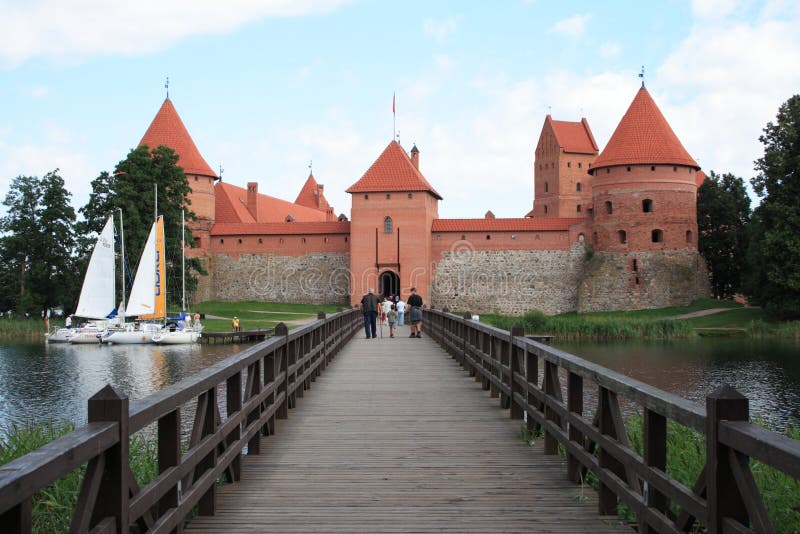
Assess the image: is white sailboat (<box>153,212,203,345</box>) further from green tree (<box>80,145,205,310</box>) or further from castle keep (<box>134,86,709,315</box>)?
castle keep (<box>134,86,709,315</box>)

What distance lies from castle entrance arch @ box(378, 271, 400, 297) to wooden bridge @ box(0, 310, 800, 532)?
2951cm

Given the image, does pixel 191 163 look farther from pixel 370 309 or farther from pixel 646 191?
pixel 370 309

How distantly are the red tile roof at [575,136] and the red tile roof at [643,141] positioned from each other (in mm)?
13959

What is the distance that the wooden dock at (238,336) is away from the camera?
2731cm

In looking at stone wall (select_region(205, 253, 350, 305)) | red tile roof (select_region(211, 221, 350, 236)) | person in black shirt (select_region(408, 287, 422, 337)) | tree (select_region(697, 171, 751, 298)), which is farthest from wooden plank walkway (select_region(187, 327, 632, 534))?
tree (select_region(697, 171, 751, 298))

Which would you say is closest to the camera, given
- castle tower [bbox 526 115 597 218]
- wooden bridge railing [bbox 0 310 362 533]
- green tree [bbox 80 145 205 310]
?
wooden bridge railing [bbox 0 310 362 533]

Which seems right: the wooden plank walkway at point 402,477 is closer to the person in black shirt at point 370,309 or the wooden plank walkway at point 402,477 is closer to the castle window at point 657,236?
the person in black shirt at point 370,309

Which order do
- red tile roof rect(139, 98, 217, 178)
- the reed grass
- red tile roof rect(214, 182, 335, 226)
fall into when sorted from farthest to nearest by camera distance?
red tile roof rect(214, 182, 335, 226) → red tile roof rect(139, 98, 217, 178) → the reed grass

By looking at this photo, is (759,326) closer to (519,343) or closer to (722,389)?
(519,343)

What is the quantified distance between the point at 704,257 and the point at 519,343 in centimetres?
3466

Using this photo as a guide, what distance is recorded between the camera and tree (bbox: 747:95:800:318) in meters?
28.4

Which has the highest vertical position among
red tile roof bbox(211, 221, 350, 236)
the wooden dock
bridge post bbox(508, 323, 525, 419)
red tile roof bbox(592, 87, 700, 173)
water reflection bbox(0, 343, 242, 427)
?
red tile roof bbox(592, 87, 700, 173)

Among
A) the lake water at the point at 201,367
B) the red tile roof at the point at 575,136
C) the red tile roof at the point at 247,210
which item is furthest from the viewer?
the red tile roof at the point at 575,136

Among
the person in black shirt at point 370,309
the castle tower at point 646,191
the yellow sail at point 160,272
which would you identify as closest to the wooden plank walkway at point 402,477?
the person in black shirt at point 370,309
